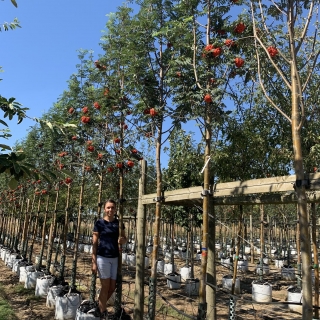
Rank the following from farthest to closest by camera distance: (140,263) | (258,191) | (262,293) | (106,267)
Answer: (262,293) → (140,263) → (106,267) → (258,191)

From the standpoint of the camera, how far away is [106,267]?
4496 millimetres

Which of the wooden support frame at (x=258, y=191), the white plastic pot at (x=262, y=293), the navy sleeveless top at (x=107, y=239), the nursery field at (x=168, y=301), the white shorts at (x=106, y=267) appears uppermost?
the wooden support frame at (x=258, y=191)

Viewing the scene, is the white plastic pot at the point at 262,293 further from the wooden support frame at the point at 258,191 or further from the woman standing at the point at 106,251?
the wooden support frame at the point at 258,191

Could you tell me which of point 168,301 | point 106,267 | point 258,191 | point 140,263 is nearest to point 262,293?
point 168,301

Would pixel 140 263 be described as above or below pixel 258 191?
below

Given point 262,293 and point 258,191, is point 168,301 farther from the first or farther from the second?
point 258,191

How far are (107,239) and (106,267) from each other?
38cm

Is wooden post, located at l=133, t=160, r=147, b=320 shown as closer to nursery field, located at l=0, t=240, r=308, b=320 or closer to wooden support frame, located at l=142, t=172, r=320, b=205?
nursery field, located at l=0, t=240, r=308, b=320

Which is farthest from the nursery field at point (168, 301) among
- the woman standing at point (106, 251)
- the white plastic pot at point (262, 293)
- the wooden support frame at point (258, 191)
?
the wooden support frame at point (258, 191)

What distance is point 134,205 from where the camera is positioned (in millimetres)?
10953

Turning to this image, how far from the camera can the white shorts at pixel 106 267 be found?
4.46 m

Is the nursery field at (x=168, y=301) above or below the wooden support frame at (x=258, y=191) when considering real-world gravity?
below

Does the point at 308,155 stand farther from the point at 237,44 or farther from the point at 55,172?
the point at 55,172

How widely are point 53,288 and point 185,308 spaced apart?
3287 millimetres
